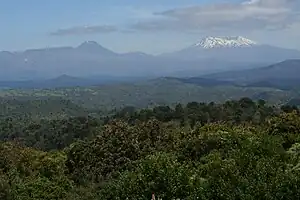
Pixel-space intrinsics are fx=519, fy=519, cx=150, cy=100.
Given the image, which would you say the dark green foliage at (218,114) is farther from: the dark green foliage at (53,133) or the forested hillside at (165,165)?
the dark green foliage at (53,133)

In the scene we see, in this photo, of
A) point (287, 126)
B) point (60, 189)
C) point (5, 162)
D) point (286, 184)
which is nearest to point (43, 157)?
point (5, 162)

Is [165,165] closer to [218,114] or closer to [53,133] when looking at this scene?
[218,114]

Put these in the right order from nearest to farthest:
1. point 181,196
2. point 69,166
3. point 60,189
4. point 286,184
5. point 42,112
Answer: point 286,184 → point 181,196 → point 60,189 → point 69,166 → point 42,112

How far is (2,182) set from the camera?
2438cm

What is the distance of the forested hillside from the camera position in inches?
709

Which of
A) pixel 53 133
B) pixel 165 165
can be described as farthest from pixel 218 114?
pixel 165 165

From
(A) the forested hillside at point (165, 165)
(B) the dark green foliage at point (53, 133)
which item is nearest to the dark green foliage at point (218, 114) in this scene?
(A) the forested hillside at point (165, 165)

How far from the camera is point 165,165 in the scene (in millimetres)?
19766

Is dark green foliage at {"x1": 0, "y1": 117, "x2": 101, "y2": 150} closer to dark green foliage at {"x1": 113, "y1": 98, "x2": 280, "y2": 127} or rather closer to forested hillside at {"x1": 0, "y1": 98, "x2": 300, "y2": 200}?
dark green foliage at {"x1": 113, "y1": 98, "x2": 280, "y2": 127}

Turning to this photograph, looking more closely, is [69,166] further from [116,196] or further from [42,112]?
[42,112]

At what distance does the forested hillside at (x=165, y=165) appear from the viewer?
1800 cm

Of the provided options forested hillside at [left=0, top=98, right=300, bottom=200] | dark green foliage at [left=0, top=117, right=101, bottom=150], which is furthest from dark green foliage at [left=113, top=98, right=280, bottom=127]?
dark green foliage at [left=0, top=117, right=101, bottom=150]

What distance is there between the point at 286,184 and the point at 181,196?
13.0ft

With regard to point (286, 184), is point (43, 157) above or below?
below
